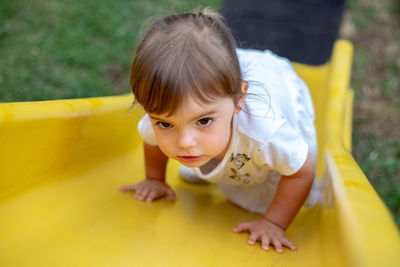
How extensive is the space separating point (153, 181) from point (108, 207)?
21 centimetres

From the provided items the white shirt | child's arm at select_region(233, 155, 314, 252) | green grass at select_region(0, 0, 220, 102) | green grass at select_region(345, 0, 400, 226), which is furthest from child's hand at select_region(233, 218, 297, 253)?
green grass at select_region(0, 0, 220, 102)

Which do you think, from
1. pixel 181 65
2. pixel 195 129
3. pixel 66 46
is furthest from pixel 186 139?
pixel 66 46

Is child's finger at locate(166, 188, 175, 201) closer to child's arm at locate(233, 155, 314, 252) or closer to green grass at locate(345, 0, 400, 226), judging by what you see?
child's arm at locate(233, 155, 314, 252)

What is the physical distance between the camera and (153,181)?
1716mm

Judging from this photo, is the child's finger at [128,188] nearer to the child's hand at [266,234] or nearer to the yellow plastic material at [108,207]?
the yellow plastic material at [108,207]

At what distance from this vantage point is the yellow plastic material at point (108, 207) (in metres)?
1.30

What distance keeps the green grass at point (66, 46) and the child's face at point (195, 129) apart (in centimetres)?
170

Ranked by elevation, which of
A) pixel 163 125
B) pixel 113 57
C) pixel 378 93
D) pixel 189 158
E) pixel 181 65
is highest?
pixel 181 65

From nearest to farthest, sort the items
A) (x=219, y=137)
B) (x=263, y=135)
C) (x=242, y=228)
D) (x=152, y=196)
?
(x=219, y=137), (x=263, y=135), (x=242, y=228), (x=152, y=196)

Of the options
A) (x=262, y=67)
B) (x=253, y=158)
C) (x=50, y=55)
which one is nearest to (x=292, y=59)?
(x=262, y=67)

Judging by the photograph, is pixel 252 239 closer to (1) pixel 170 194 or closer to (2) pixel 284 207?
(2) pixel 284 207

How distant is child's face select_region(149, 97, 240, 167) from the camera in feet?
Answer: 3.86

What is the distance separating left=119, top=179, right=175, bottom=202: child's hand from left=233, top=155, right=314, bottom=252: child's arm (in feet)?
1.30

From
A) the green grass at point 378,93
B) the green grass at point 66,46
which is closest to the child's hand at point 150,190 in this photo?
the green grass at point 378,93
